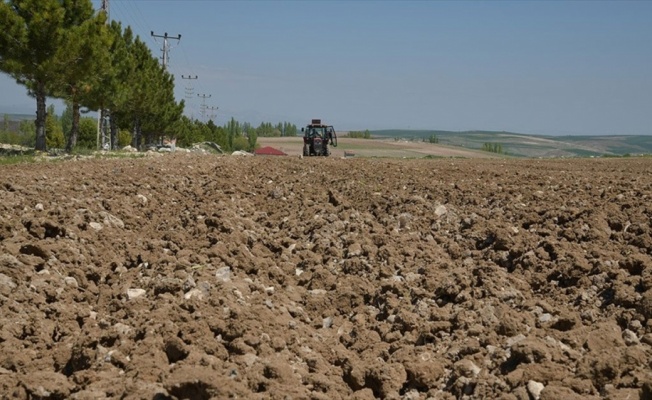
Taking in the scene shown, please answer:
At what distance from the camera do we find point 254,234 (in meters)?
6.29

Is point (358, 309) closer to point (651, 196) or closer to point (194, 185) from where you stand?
point (651, 196)

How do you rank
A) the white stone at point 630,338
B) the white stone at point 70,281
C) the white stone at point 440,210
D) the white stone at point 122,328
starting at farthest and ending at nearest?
the white stone at point 440,210 → the white stone at point 70,281 → the white stone at point 122,328 → the white stone at point 630,338

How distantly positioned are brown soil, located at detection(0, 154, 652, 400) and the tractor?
1974 centimetres

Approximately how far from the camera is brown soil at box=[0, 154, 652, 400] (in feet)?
11.4

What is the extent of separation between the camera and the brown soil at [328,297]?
11.4 feet

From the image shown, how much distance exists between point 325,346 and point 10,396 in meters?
1.76

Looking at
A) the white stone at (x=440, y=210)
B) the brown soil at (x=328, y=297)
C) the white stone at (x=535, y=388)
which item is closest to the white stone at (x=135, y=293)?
the brown soil at (x=328, y=297)

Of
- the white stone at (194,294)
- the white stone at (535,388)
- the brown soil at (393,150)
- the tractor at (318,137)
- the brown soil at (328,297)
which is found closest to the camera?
the white stone at (535,388)

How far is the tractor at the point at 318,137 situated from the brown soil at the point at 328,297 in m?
19.7

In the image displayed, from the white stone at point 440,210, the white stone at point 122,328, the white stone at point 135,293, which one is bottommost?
the white stone at point 122,328

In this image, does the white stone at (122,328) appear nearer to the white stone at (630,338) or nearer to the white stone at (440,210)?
the white stone at (630,338)

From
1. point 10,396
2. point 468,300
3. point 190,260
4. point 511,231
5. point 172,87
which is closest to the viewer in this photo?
point 10,396

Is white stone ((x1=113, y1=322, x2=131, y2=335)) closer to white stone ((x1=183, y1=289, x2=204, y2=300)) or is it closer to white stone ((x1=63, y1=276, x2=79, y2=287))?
white stone ((x1=183, y1=289, x2=204, y2=300))

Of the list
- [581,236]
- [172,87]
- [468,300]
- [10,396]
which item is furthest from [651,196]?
[172,87]
